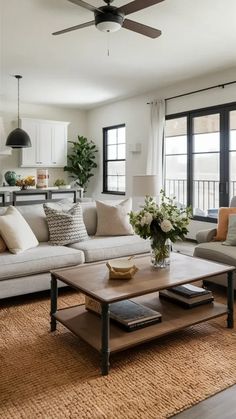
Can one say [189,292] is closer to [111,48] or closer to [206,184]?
[111,48]

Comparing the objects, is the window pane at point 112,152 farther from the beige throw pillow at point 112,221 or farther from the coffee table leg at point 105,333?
the coffee table leg at point 105,333

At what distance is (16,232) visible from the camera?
3443mm

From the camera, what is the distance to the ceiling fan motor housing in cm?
299

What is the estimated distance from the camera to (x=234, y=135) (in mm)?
5480

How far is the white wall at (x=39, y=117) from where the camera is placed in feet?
25.4

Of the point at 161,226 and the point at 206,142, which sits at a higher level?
the point at 206,142

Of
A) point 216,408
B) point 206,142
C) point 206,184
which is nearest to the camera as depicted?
point 216,408

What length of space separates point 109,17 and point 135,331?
8.31ft

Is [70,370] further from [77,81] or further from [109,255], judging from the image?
[77,81]

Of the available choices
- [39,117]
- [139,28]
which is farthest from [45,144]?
[139,28]

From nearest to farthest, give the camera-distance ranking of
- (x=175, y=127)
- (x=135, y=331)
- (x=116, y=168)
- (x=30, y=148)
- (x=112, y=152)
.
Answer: (x=135, y=331), (x=175, y=127), (x=30, y=148), (x=116, y=168), (x=112, y=152)

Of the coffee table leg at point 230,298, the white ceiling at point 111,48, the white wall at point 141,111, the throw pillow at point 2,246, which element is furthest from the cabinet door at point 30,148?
the coffee table leg at point 230,298

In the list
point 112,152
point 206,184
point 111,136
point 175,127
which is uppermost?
point 111,136

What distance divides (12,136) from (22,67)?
1594 millimetres
